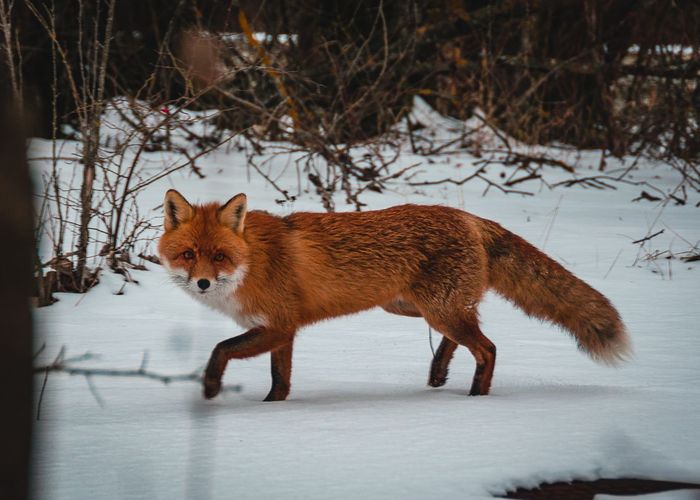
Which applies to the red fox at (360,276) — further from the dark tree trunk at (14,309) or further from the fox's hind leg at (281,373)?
the dark tree trunk at (14,309)

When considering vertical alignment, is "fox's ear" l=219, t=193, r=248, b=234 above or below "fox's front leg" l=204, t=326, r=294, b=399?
above

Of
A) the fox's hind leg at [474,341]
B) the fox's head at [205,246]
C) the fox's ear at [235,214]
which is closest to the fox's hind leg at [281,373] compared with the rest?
the fox's head at [205,246]

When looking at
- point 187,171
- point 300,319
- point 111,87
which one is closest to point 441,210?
point 300,319

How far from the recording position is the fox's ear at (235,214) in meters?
3.92

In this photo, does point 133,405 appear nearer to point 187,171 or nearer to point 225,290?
point 225,290

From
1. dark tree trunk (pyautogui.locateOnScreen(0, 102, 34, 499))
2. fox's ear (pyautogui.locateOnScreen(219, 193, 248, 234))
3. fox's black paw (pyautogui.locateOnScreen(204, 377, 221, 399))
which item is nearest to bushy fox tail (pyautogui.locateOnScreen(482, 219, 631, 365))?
fox's ear (pyautogui.locateOnScreen(219, 193, 248, 234))

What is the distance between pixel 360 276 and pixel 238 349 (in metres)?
0.74

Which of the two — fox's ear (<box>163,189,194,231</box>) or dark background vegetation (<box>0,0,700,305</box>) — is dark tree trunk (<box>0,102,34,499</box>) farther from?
dark background vegetation (<box>0,0,700,305</box>)

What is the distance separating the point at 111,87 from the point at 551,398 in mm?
10829

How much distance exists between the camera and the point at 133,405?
11.3ft

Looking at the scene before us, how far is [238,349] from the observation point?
376cm

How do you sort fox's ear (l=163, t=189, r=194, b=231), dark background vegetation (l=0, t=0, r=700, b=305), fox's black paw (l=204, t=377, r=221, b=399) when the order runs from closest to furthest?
fox's black paw (l=204, t=377, r=221, b=399), fox's ear (l=163, t=189, r=194, b=231), dark background vegetation (l=0, t=0, r=700, b=305)

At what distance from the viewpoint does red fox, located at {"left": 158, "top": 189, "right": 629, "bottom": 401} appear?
12.6 ft

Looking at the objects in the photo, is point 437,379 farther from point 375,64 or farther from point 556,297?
point 375,64
